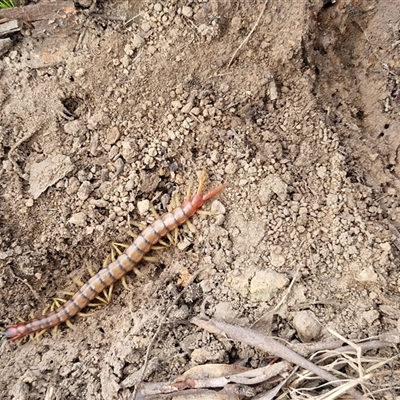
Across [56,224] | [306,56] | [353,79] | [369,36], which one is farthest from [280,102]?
[56,224]

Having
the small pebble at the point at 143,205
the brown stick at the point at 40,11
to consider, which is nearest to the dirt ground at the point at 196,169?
the small pebble at the point at 143,205

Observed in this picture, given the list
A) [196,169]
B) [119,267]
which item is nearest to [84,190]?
[119,267]

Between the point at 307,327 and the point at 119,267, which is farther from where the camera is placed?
the point at 119,267

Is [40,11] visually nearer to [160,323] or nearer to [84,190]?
[84,190]

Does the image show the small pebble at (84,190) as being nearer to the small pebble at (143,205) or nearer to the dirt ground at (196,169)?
the dirt ground at (196,169)

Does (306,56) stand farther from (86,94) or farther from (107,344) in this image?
(107,344)
